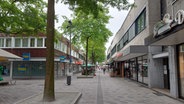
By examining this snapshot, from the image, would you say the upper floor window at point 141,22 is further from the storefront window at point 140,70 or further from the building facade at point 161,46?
the storefront window at point 140,70

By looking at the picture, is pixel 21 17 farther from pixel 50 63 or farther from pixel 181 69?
pixel 181 69

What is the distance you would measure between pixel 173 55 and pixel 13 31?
13.3 metres

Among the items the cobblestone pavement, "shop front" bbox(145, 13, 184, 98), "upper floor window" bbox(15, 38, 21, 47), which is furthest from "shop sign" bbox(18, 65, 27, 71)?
"shop front" bbox(145, 13, 184, 98)

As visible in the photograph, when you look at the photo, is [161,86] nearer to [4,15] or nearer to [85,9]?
[85,9]

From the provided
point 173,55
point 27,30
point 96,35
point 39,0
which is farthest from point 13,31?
point 96,35

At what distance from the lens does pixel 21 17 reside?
1727cm

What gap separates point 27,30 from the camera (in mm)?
17703

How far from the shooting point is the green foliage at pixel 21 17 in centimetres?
1634

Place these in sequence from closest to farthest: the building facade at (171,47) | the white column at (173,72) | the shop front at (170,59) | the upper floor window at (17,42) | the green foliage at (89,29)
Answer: the building facade at (171,47) → the shop front at (170,59) → the white column at (173,72) → the upper floor window at (17,42) → the green foliage at (89,29)

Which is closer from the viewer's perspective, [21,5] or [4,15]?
[4,15]

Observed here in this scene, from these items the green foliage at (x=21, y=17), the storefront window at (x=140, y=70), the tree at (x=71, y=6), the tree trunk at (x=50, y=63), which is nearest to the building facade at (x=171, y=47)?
the tree at (x=71, y=6)

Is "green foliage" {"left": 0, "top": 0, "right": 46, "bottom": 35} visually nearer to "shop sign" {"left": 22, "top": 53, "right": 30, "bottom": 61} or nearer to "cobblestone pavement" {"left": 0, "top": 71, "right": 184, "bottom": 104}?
"cobblestone pavement" {"left": 0, "top": 71, "right": 184, "bottom": 104}

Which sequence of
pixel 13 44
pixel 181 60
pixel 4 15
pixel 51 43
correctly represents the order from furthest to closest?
1. pixel 13 44
2. pixel 4 15
3. pixel 181 60
4. pixel 51 43

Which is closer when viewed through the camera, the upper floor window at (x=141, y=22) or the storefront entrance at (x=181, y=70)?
the storefront entrance at (x=181, y=70)
